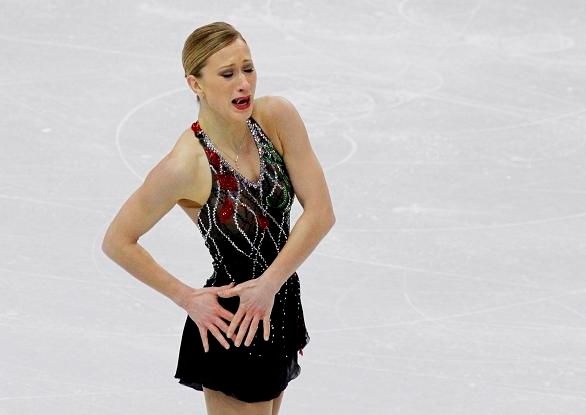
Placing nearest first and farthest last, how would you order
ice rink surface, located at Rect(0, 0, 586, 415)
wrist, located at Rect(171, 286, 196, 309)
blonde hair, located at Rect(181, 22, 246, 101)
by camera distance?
1. blonde hair, located at Rect(181, 22, 246, 101)
2. wrist, located at Rect(171, 286, 196, 309)
3. ice rink surface, located at Rect(0, 0, 586, 415)

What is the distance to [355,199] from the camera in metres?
6.09

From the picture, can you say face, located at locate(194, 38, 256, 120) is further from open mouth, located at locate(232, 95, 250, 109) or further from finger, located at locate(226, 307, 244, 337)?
finger, located at locate(226, 307, 244, 337)

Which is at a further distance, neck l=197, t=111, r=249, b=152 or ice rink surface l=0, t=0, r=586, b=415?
ice rink surface l=0, t=0, r=586, b=415

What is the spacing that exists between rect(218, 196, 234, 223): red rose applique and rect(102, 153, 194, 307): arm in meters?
0.10

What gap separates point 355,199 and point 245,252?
2.82 m

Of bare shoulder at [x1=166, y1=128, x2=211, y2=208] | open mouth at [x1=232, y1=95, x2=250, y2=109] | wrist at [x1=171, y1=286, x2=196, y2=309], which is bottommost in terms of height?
wrist at [x1=171, y1=286, x2=196, y2=309]

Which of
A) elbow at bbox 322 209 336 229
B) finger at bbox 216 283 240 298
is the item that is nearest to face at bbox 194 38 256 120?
elbow at bbox 322 209 336 229

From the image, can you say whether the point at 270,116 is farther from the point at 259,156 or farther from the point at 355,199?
the point at 355,199

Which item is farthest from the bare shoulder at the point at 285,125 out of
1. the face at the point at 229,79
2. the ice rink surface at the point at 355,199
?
the ice rink surface at the point at 355,199

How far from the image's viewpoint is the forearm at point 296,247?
10.5 feet

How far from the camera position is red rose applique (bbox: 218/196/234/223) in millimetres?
3238

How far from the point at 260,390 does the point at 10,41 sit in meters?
4.81

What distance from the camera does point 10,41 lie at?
25.0 ft

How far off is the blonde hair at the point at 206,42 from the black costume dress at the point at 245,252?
168 millimetres
